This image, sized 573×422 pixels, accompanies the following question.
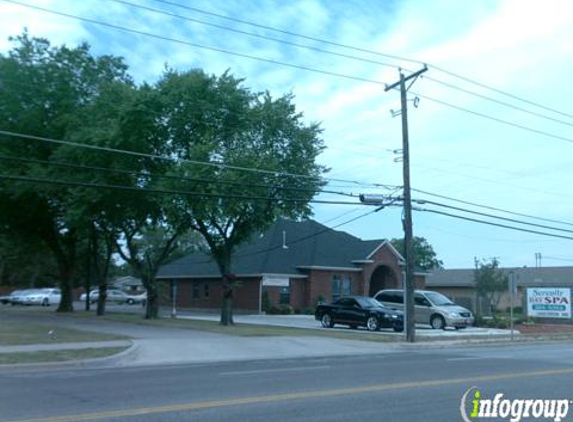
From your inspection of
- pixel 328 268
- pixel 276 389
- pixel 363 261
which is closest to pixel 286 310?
pixel 328 268

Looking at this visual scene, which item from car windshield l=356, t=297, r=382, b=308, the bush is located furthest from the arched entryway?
car windshield l=356, t=297, r=382, b=308

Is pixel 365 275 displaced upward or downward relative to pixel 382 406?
upward

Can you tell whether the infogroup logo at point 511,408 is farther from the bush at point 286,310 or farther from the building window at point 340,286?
the building window at point 340,286

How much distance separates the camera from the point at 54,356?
1750 cm

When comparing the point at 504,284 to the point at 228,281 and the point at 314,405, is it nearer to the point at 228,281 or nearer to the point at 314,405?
the point at 228,281

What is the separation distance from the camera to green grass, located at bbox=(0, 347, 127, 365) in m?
16.6

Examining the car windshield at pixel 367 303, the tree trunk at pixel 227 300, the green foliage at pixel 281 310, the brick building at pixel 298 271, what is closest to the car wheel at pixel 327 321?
the car windshield at pixel 367 303

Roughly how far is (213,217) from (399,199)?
8.03 m

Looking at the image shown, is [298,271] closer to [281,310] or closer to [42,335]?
[281,310]

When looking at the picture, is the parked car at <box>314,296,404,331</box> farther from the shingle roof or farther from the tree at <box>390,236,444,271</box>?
the tree at <box>390,236,444,271</box>

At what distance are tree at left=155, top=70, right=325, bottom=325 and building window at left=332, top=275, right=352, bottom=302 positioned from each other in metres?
18.5

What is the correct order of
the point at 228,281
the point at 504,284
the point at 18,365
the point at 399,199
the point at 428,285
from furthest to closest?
the point at 428,285 < the point at 504,284 < the point at 228,281 < the point at 399,199 < the point at 18,365

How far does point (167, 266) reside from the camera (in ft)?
195

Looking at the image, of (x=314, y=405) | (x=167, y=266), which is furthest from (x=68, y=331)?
(x=167, y=266)
